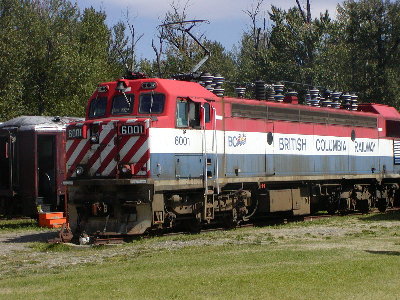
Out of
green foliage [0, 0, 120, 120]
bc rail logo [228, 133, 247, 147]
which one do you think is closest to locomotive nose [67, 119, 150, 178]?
bc rail logo [228, 133, 247, 147]

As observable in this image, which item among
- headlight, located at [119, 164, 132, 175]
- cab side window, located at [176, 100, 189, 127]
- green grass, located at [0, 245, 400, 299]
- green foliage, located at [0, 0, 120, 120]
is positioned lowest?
green grass, located at [0, 245, 400, 299]

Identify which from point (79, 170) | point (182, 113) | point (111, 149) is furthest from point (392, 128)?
point (79, 170)

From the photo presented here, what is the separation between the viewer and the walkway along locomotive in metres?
18.3

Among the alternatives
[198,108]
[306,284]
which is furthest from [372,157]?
[306,284]

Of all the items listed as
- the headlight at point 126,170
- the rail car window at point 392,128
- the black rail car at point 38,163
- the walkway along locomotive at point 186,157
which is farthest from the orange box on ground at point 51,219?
the rail car window at point 392,128

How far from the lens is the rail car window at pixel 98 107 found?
19.6 metres

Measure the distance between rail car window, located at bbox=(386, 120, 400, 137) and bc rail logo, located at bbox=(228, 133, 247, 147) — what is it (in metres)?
10.2

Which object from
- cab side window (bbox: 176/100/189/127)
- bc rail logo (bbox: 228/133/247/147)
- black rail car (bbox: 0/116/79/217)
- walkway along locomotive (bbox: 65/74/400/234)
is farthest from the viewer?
black rail car (bbox: 0/116/79/217)

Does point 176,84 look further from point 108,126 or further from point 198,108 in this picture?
point 108,126

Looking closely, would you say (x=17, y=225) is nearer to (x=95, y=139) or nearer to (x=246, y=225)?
(x=95, y=139)

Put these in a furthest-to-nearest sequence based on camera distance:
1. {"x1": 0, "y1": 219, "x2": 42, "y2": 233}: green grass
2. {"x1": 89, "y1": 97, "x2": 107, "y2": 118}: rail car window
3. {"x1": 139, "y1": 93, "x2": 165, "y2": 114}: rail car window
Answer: {"x1": 0, "y1": 219, "x2": 42, "y2": 233}: green grass, {"x1": 89, "y1": 97, "x2": 107, "y2": 118}: rail car window, {"x1": 139, "y1": 93, "x2": 165, "y2": 114}: rail car window

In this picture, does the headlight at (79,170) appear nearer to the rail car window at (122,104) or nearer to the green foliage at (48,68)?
the rail car window at (122,104)

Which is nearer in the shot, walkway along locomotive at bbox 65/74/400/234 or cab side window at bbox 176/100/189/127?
walkway along locomotive at bbox 65/74/400/234

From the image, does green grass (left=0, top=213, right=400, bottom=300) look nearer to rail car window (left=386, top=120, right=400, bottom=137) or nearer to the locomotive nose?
the locomotive nose
